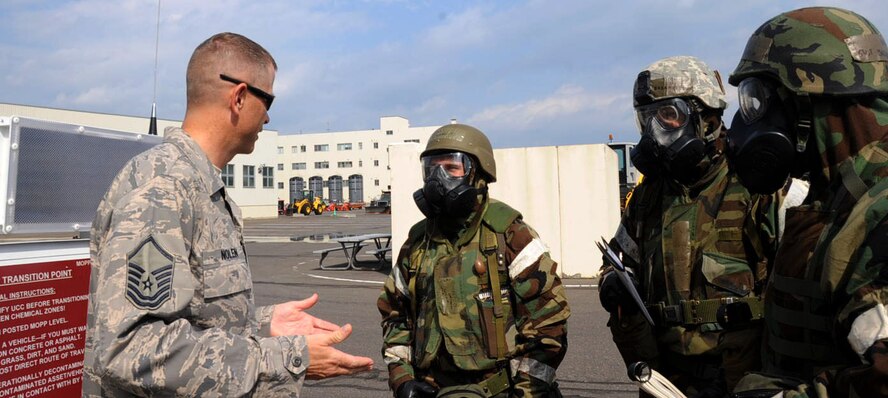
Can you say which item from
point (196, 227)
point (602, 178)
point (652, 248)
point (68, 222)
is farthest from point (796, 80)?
point (602, 178)

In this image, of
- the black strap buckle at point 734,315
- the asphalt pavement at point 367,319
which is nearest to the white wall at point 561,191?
the asphalt pavement at point 367,319

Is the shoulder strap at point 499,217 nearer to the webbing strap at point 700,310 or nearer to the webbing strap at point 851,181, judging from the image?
the webbing strap at point 700,310

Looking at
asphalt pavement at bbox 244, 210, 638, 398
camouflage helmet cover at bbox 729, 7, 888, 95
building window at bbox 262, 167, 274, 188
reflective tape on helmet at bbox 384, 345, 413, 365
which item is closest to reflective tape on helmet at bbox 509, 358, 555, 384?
reflective tape on helmet at bbox 384, 345, 413, 365

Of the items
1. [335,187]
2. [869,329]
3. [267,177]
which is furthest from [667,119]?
[335,187]

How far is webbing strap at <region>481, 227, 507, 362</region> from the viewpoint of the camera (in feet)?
9.55

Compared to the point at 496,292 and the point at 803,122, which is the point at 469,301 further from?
the point at 803,122

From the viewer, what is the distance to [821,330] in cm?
161

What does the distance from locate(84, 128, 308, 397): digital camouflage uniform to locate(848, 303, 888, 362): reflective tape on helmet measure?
1.45 meters

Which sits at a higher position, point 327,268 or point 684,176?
point 684,176

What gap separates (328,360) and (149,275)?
60 centimetres

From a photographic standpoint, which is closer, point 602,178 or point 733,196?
point 733,196

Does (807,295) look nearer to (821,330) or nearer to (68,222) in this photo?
(821,330)

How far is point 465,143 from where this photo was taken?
130 inches

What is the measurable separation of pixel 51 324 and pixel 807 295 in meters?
3.29
